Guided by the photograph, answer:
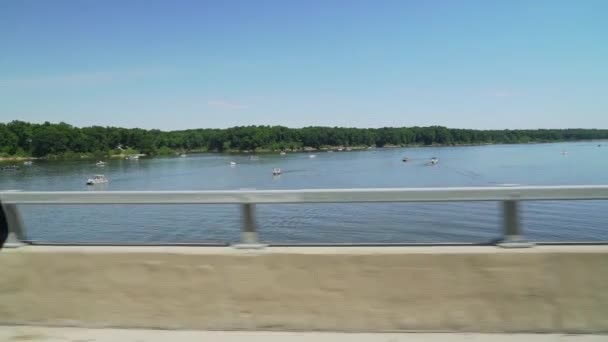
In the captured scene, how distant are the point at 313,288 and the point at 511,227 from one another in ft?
5.31

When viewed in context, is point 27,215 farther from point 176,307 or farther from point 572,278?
point 572,278

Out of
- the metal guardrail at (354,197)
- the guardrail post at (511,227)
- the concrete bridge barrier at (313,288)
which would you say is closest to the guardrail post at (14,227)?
the concrete bridge barrier at (313,288)

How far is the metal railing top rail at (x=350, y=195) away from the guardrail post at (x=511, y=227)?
8 cm

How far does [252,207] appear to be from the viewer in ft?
14.0

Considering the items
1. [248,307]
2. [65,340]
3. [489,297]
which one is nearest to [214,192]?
[248,307]

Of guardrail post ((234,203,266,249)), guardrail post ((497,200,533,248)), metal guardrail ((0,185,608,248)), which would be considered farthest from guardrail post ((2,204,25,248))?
guardrail post ((497,200,533,248))

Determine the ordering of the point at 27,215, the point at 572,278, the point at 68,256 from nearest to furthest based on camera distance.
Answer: the point at 572,278
the point at 68,256
the point at 27,215

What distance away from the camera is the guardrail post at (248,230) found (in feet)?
13.8

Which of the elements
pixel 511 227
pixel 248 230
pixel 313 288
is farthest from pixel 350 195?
pixel 511 227

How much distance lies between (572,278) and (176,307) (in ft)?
10.0

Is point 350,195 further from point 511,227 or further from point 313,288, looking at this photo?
point 511,227

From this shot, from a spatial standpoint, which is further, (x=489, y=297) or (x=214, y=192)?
(x=214, y=192)

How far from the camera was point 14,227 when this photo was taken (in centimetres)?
464

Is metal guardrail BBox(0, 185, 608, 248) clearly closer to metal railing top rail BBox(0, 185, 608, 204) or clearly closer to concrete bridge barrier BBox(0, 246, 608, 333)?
metal railing top rail BBox(0, 185, 608, 204)
